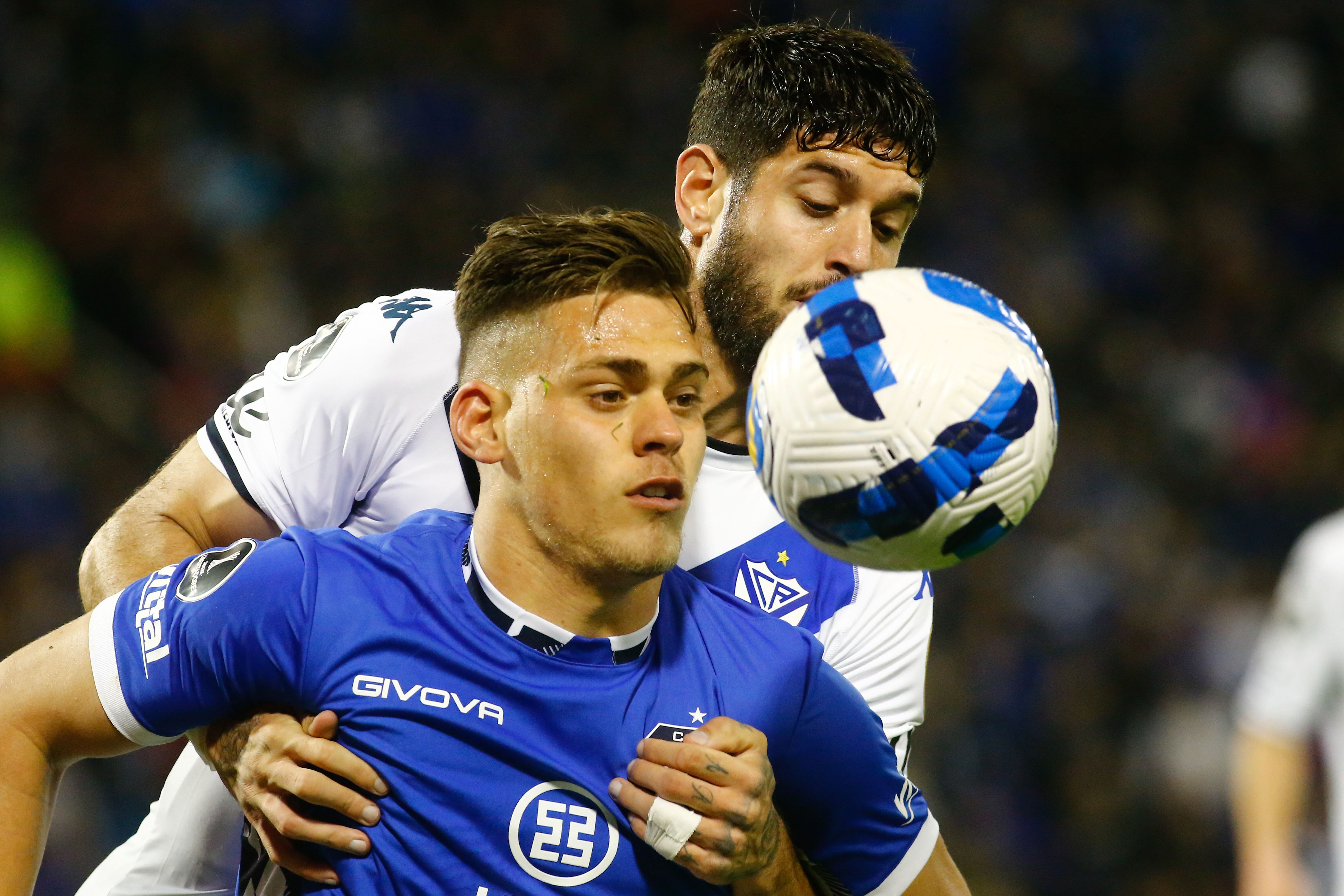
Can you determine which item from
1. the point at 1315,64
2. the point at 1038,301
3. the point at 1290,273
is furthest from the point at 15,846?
the point at 1315,64

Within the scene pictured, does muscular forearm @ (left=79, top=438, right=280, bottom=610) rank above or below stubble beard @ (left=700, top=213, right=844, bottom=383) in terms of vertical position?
below

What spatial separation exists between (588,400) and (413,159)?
25.1 feet

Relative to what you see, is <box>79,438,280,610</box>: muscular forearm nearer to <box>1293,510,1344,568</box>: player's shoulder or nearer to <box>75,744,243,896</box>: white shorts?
<box>75,744,243,896</box>: white shorts

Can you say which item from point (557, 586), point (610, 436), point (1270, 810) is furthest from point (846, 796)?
point (1270, 810)

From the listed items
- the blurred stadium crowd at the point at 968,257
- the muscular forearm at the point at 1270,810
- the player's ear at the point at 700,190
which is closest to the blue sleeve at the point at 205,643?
A: the player's ear at the point at 700,190

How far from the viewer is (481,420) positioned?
8.13 ft

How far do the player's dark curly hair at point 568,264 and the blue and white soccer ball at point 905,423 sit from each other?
31cm

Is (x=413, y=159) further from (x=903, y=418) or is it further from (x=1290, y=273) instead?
(x=903, y=418)

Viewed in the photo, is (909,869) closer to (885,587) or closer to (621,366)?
(885,587)

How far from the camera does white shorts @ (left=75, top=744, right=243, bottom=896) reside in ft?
10.1

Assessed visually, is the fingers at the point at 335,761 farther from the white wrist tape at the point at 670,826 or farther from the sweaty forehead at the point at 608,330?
the sweaty forehead at the point at 608,330

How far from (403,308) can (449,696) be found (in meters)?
1.05

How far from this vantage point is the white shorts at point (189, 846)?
3.07 metres

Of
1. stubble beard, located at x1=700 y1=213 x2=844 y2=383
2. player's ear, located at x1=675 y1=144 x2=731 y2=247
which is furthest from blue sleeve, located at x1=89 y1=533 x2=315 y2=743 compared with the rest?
player's ear, located at x1=675 y1=144 x2=731 y2=247
